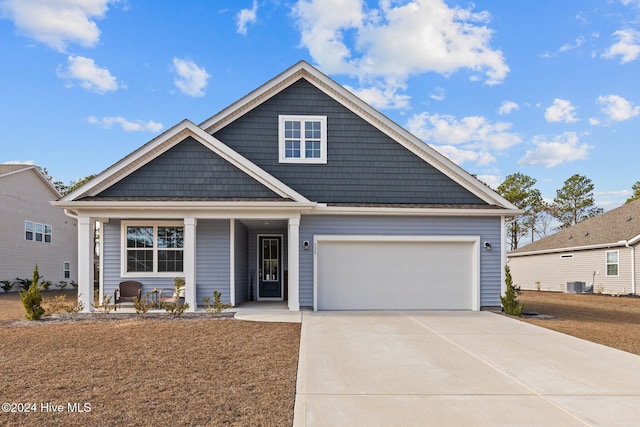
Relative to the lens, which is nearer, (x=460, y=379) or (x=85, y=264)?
(x=460, y=379)

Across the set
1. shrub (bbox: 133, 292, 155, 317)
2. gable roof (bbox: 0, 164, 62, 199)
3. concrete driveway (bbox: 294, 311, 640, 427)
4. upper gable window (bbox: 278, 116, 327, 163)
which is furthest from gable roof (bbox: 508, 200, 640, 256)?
gable roof (bbox: 0, 164, 62, 199)

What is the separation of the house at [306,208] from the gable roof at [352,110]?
0.11ft

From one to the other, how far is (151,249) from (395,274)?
23.0 feet

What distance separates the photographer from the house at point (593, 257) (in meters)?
21.4

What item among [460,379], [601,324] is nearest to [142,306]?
[460,379]

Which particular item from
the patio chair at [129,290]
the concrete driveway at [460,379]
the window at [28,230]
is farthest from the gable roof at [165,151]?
the window at [28,230]

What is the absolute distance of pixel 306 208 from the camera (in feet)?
38.7

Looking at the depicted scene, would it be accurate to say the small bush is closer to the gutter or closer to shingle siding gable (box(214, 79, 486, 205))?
shingle siding gable (box(214, 79, 486, 205))

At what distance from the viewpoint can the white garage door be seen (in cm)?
1265

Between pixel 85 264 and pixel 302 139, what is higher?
pixel 302 139

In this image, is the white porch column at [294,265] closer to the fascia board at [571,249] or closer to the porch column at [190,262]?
the porch column at [190,262]

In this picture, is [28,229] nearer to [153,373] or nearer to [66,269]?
[66,269]

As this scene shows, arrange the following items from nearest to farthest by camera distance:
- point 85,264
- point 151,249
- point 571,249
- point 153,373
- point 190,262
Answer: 1. point 153,373
2. point 85,264
3. point 190,262
4. point 151,249
5. point 571,249

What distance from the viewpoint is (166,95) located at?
63.9ft
